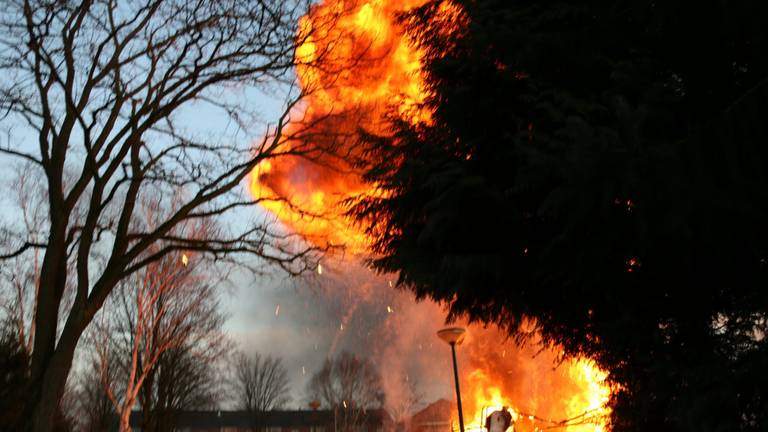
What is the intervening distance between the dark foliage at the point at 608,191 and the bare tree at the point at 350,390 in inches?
1739

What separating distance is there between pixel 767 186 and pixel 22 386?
1040 cm

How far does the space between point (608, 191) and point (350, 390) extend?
50.6 m

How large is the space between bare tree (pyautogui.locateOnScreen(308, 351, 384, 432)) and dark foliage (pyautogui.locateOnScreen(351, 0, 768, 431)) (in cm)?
4418

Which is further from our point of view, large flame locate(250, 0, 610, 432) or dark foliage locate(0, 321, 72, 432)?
large flame locate(250, 0, 610, 432)

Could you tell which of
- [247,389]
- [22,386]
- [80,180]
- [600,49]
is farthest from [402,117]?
[247,389]

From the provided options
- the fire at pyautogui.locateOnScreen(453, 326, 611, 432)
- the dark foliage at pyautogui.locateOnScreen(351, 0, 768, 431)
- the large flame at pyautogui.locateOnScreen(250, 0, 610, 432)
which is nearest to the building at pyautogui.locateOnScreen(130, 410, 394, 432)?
the fire at pyautogui.locateOnScreen(453, 326, 611, 432)

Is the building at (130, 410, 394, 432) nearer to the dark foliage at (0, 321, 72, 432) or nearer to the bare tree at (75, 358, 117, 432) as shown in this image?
the bare tree at (75, 358, 117, 432)

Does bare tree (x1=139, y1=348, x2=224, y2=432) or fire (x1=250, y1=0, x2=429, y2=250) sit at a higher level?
fire (x1=250, y1=0, x2=429, y2=250)

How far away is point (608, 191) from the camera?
3662 millimetres

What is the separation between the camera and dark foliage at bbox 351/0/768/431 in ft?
12.6

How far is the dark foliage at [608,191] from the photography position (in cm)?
386

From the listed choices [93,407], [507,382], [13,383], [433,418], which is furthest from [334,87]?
[433,418]

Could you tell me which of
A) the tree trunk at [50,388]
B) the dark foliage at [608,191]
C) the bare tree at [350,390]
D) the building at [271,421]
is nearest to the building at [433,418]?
the bare tree at [350,390]

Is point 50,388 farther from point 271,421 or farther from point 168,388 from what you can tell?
point 271,421
